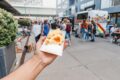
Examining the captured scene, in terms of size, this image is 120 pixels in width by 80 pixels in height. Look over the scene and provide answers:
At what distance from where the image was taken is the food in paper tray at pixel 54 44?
1.05 m

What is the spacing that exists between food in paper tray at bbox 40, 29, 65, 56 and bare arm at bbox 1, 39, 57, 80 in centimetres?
5

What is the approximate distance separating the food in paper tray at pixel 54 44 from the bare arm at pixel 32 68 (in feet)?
0.16

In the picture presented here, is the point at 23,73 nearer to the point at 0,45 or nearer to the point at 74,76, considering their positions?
the point at 0,45

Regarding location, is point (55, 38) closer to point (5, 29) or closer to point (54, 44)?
point (54, 44)

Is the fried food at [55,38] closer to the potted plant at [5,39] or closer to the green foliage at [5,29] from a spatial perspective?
the potted plant at [5,39]

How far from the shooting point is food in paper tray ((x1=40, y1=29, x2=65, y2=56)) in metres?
1.05

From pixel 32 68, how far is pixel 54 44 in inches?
8.9

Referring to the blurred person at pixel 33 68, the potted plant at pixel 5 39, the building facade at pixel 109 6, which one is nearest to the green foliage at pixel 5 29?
the potted plant at pixel 5 39

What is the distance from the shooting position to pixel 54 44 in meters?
1.06

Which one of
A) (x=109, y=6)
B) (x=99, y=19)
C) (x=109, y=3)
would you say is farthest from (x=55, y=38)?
(x=109, y=3)

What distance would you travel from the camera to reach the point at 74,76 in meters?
4.72

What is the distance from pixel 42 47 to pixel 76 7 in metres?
37.1

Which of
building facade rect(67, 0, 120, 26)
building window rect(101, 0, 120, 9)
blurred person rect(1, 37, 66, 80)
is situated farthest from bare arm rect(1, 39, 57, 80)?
building window rect(101, 0, 120, 9)

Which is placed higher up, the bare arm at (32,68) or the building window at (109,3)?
the building window at (109,3)
